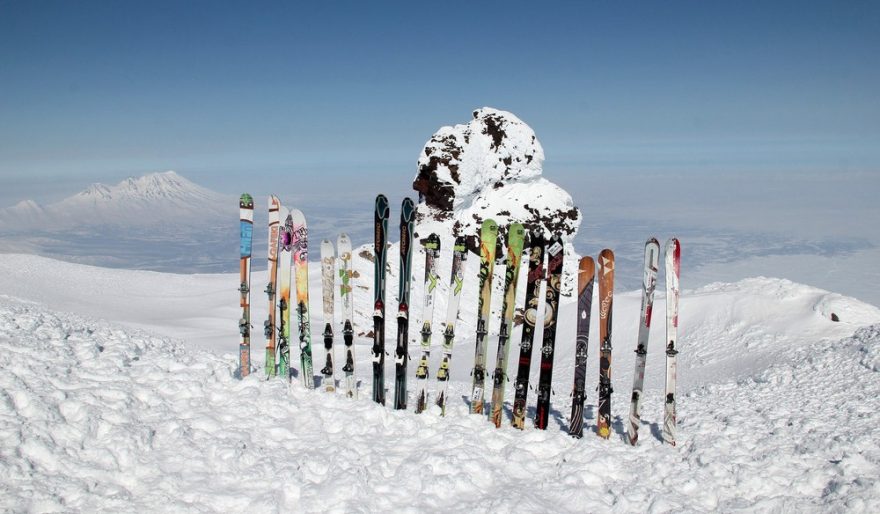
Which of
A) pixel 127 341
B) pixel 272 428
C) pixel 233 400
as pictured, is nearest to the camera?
pixel 272 428

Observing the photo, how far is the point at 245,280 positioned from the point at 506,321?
4290mm

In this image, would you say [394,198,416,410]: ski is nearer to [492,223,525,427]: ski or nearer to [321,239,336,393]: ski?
[321,239,336,393]: ski

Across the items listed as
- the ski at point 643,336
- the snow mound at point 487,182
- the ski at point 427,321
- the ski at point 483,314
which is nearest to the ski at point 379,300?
the ski at point 427,321

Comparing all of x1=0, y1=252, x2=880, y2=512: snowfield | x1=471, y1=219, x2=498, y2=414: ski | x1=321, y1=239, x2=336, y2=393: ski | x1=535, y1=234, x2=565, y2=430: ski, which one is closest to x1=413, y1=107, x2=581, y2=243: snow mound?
x1=0, y1=252, x2=880, y2=512: snowfield

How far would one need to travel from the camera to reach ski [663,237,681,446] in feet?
24.7

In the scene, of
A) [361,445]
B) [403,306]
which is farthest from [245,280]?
[361,445]

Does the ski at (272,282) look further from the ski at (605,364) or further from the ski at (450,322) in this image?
the ski at (605,364)

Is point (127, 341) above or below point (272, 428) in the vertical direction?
above

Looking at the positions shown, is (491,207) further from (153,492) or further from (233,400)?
(153,492)

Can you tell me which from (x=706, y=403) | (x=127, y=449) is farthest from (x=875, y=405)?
(x=127, y=449)

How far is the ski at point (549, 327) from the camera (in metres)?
8.09

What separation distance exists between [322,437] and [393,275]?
14.3 m

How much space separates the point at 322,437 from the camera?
282 inches

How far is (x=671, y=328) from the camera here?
7.60m
